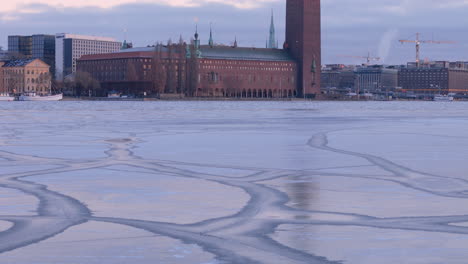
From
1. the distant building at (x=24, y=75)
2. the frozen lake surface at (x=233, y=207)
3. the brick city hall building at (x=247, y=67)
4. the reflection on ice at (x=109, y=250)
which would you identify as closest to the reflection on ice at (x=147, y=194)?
the frozen lake surface at (x=233, y=207)

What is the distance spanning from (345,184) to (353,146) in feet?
21.5

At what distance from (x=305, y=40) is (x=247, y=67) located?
43.2 ft

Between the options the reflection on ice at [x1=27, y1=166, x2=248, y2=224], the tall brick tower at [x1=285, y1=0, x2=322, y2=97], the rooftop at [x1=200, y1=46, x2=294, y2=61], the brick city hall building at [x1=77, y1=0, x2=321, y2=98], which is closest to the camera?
the reflection on ice at [x1=27, y1=166, x2=248, y2=224]

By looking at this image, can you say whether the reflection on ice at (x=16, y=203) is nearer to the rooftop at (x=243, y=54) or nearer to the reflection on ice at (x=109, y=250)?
the reflection on ice at (x=109, y=250)

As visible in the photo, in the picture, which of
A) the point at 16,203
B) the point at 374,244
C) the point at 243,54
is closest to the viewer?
the point at 374,244

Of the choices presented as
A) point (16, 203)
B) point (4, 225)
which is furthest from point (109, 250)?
point (16, 203)

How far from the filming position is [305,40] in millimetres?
164375

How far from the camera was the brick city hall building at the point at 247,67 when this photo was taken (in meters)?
147

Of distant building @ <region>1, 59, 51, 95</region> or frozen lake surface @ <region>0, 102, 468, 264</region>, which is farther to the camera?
distant building @ <region>1, 59, 51, 95</region>

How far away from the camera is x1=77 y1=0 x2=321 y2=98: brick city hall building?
147 meters

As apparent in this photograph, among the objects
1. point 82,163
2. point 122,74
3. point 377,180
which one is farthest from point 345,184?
point 122,74

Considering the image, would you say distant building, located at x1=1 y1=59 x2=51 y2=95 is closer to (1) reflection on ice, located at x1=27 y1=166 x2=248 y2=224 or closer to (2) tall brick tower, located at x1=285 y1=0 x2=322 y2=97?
(2) tall brick tower, located at x1=285 y1=0 x2=322 y2=97

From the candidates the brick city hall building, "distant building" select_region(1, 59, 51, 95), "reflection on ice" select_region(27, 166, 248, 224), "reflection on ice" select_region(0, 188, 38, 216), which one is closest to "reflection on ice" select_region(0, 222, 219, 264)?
"reflection on ice" select_region(27, 166, 248, 224)

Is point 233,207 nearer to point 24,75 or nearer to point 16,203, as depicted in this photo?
point 16,203
